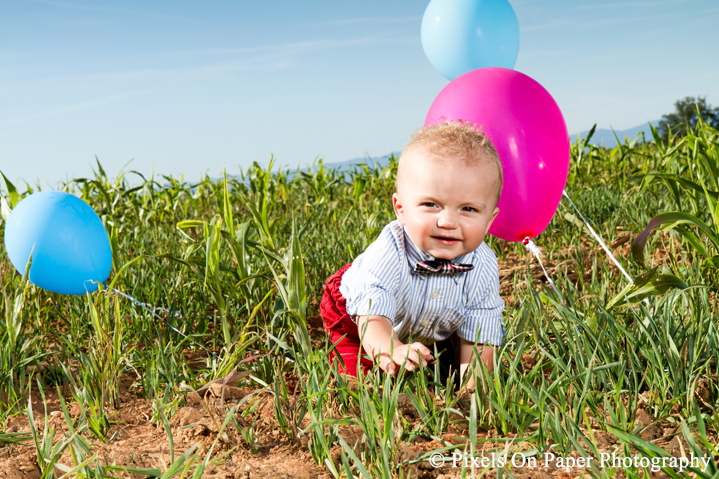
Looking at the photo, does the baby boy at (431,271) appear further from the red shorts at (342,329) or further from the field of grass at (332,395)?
the field of grass at (332,395)

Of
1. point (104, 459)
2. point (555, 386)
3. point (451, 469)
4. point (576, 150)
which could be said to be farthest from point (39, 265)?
point (576, 150)

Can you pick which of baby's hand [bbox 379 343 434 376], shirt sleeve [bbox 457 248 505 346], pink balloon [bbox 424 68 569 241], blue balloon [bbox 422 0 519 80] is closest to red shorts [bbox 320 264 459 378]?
shirt sleeve [bbox 457 248 505 346]

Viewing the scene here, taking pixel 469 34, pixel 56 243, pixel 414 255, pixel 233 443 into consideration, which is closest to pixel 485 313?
pixel 414 255

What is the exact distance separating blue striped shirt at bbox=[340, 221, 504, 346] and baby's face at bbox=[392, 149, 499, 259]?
0.10 m

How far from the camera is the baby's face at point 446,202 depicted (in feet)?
5.03

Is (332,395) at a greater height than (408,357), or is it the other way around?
(408,357)

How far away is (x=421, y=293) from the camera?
177 cm

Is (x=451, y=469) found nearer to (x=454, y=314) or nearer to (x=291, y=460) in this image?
(x=291, y=460)

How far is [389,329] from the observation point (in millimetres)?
1659

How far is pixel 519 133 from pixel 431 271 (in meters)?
0.60

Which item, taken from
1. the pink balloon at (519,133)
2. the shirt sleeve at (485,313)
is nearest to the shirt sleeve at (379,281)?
the shirt sleeve at (485,313)

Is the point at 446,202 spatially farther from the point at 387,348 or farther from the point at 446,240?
the point at 387,348

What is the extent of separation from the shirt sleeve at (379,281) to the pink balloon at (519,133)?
1.59 feet

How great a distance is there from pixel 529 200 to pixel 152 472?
4.78 ft
